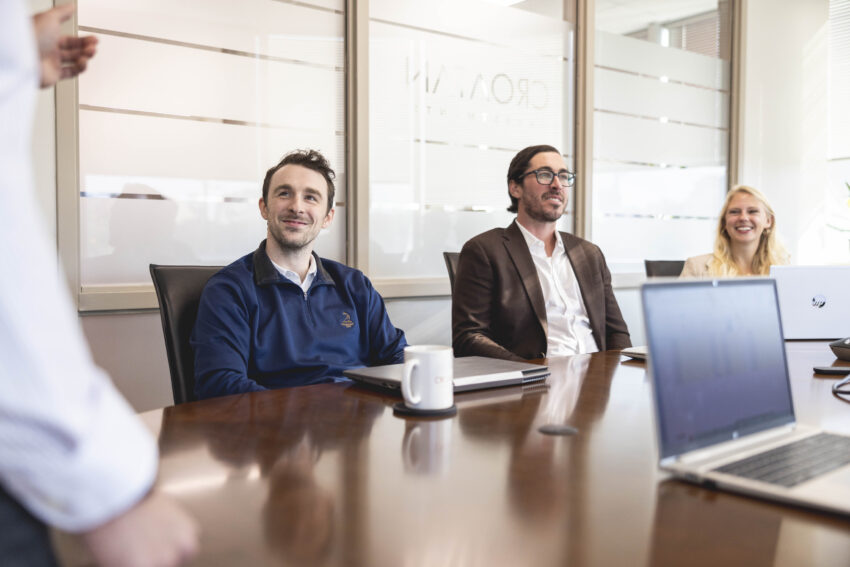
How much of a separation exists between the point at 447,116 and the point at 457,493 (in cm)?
304

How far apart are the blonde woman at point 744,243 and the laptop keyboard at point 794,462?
239 cm

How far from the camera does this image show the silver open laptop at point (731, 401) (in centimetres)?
88

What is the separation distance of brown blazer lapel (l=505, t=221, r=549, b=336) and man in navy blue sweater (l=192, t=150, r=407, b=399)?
0.72 metres

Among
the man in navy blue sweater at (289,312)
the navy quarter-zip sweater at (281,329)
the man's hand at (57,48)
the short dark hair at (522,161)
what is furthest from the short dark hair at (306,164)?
the man's hand at (57,48)

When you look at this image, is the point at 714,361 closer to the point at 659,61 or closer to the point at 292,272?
the point at 292,272

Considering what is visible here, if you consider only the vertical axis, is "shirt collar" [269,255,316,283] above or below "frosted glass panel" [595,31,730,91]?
below

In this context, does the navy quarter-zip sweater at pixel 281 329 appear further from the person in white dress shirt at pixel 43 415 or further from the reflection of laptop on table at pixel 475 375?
the person in white dress shirt at pixel 43 415

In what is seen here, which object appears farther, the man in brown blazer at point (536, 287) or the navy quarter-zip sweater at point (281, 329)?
the man in brown blazer at point (536, 287)

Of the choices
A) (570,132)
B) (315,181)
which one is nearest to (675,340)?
(315,181)

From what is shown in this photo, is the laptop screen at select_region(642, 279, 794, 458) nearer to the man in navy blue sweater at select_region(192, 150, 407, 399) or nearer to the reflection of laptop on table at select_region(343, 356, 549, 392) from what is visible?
the reflection of laptop on table at select_region(343, 356, 549, 392)

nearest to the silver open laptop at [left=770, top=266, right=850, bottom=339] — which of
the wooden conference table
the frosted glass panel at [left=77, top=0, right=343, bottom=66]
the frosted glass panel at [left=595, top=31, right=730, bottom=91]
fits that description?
the wooden conference table

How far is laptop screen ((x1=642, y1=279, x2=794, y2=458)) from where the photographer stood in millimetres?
895

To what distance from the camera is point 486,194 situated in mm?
3879

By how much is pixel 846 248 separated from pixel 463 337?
3.89 meters
